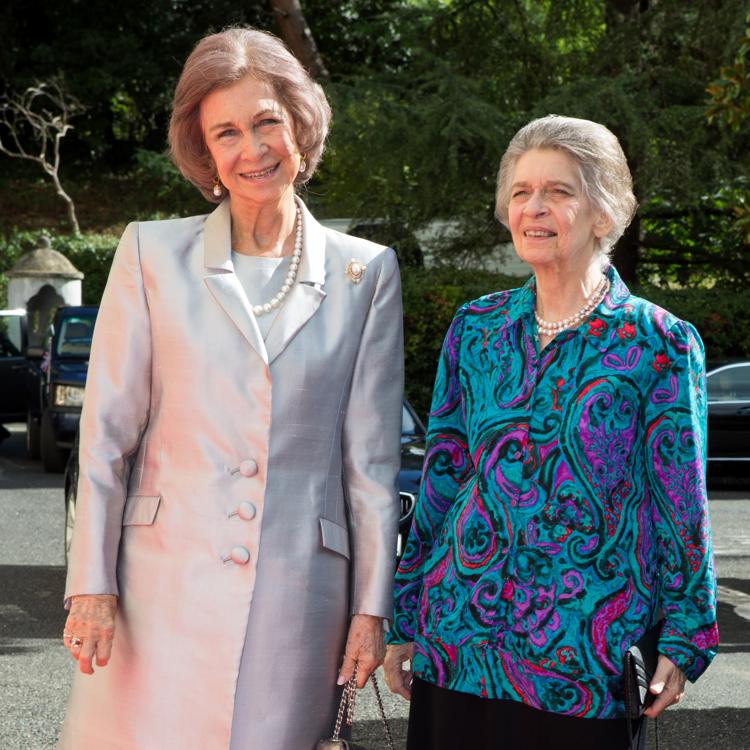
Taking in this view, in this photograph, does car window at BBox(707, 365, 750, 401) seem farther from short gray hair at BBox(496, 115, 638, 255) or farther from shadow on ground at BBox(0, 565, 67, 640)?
short gray hair at BBox(496, 115, 638, 255)

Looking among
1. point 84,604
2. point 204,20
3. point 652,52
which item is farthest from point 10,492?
point 204,20

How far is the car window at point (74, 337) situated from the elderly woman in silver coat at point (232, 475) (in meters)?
11.0

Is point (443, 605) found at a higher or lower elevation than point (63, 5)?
lower

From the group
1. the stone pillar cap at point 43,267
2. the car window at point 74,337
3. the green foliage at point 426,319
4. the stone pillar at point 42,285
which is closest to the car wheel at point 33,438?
the car window at point 74,337

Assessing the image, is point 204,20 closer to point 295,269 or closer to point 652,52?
point 652,52

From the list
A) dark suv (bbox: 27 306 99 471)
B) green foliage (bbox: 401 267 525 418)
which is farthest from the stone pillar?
dark suv (bbox: 27 306 99 471)

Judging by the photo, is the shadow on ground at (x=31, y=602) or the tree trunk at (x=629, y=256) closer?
the shadow on ground at (x=31, y=602)

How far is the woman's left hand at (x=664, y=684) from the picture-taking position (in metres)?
2.48

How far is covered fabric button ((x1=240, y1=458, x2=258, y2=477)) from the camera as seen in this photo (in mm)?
2580

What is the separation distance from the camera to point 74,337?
13.6 meters

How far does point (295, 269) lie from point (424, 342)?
1476 cm

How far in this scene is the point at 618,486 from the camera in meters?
2.52

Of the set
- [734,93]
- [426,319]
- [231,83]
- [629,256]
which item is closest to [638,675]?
[231,83]

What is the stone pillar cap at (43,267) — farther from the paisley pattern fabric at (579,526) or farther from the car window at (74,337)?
the paisley pattern fabric at (579,526)
